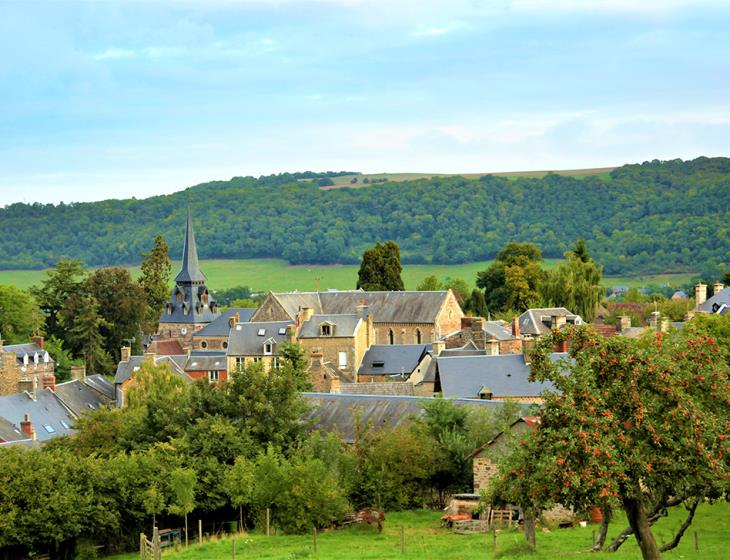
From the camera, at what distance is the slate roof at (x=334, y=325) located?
85.1 meters

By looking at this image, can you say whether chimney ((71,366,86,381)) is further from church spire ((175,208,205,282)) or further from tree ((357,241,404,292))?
tree ((357,241,404,292))

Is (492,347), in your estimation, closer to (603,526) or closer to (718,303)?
(718,303)

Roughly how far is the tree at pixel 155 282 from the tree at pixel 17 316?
12.6m

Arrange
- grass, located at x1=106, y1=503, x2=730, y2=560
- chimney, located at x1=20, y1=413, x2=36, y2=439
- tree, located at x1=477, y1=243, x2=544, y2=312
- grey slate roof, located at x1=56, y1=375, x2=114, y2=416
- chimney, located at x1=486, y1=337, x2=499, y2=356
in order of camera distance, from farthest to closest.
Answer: tree, located at x1=477, y1=243, x2=544, y2=312
grey slate roof, located at x1=56, y1=375, x2=114, y2=416
chimney, located at x1=486, y1=337, x2=499, y2=356
chimney, located at x1=20, y1=413, x2=36, y2=439
grass, located at x1=106, y1=503, x2=730, y2=560

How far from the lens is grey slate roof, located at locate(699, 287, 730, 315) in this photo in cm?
9900

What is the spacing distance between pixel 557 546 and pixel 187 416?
65.0 ft

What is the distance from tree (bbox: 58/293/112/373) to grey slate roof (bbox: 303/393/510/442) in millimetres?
56915

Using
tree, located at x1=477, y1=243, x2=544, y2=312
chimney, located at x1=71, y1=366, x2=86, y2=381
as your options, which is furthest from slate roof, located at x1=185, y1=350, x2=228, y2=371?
tree, located at x1=477, y1=243, x2=544, y2=312

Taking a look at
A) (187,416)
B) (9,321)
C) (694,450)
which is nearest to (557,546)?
(694,450)

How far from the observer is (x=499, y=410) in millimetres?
51719

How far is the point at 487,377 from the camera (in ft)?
207

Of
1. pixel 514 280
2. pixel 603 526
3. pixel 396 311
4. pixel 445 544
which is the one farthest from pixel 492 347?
pixel 603 526

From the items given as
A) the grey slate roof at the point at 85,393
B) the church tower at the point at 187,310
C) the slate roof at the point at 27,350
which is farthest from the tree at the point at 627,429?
Answer: the church tower at the point at 187,310

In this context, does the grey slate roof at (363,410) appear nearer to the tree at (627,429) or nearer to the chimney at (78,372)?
the tree at (627,429)
